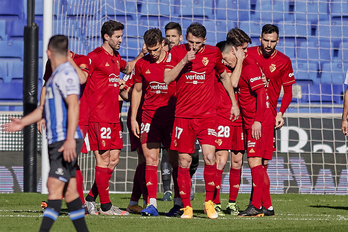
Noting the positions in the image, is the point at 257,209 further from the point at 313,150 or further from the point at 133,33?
the point at 133,33

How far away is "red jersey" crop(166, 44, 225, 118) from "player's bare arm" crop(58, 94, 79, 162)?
6.67 feet

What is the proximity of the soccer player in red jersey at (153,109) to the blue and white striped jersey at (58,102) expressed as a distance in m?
2.22

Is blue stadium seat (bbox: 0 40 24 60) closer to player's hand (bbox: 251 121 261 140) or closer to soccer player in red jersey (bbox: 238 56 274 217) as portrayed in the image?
soccer player in red jersey (bbox: 238 56 274 217)

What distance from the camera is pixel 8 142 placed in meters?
10.7

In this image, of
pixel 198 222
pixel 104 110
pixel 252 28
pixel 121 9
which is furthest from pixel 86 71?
pixel 252 28

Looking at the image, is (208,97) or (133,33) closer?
(208,97)

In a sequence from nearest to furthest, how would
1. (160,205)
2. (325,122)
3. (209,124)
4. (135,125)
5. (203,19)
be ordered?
(209,124)
(135,125)
(160,205)
(325,122)
(203,19)

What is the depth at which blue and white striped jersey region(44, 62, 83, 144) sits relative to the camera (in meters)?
3.88

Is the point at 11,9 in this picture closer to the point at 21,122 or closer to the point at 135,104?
the point at 135,104

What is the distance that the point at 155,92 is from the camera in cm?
626

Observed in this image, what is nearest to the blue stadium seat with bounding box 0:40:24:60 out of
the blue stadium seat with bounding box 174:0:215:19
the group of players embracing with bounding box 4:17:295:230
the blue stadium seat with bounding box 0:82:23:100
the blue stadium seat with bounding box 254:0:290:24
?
the blue stadium seat with bounding box 0:82:23:100

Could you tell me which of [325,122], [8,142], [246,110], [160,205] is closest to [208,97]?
[246,110]

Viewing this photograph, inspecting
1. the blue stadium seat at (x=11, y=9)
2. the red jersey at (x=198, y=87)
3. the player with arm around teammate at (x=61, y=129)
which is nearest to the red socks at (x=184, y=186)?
the red jersey at (x=198, y=87)

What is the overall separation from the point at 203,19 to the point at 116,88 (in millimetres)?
8772
